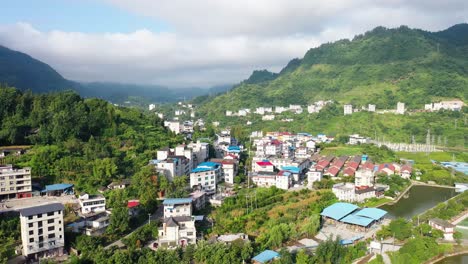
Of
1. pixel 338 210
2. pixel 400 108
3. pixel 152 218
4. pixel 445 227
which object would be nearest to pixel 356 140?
pixel 400 108

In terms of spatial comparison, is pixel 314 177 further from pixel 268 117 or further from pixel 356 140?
pixel 268 117

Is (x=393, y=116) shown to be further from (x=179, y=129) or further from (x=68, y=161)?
(x=68, y=161)

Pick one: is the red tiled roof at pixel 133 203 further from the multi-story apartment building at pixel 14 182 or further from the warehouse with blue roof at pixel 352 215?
the warehouse with blue roof at pixel 352 215

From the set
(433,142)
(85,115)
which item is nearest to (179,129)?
(85,115)

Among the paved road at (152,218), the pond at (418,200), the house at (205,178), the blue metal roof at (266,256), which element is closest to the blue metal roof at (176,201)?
the paved road at (152,218)

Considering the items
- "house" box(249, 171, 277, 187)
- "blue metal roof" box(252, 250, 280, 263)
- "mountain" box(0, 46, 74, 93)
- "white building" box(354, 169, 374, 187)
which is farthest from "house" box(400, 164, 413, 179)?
"mountain" box(0, 46, 74, 93)
